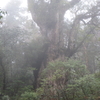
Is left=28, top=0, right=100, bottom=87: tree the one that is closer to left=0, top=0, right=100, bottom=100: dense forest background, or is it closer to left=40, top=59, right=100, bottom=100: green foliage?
left=0, top=0, right=100, bottom=100: dense forest background

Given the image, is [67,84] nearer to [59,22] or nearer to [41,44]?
[41,44]

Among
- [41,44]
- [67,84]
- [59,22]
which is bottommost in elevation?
[67,84]

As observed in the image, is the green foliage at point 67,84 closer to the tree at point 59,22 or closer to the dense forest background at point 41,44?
the dense forest background at point 41,44

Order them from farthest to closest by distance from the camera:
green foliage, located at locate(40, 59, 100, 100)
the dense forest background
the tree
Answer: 1. the tree
2. the dense forest background
3. green foliage, located at locate(40, 59, 100, 100)

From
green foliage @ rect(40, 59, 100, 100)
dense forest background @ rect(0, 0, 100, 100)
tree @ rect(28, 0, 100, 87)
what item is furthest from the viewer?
tree @ rect(28, 0, 100, 87)

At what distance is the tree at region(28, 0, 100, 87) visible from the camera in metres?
12.0

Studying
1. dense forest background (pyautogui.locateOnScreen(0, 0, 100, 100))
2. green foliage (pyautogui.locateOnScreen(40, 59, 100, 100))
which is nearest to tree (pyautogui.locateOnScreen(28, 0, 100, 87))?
dense forest background (pyautogui.locateOnScreen(0, 0, 100, 100))

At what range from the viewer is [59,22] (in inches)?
514

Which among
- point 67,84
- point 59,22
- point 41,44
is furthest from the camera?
point 59,22

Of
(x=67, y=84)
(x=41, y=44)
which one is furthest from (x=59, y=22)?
(x=67, y=84)

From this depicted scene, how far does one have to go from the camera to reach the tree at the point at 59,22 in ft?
39.4

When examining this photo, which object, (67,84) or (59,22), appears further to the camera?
(59,22)

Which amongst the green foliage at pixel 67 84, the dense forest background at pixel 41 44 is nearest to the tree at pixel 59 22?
the dense forest background at pixel 41 44

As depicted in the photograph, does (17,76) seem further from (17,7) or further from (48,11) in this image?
(17,7)
